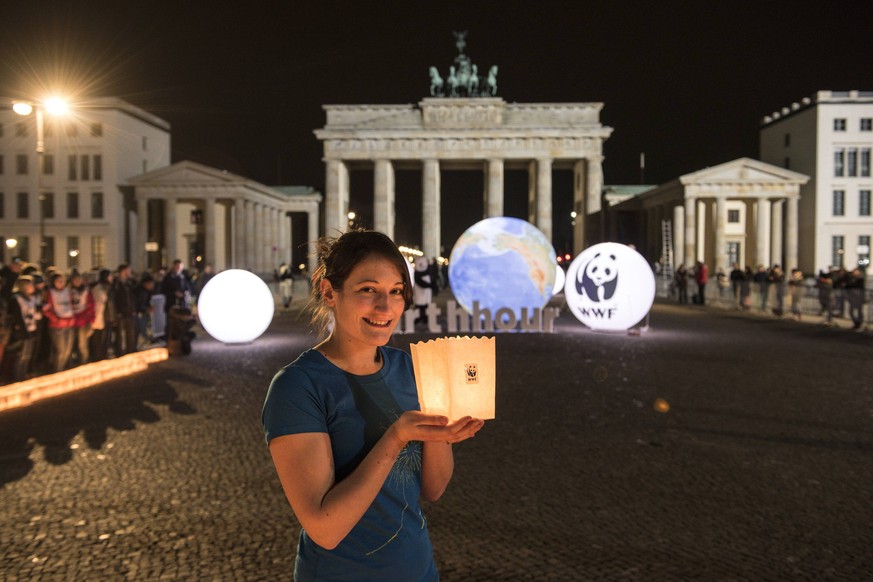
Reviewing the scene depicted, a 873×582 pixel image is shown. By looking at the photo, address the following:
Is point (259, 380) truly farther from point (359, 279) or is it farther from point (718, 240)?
point (718, 240)

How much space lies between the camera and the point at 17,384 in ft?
37.7

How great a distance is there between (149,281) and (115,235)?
54584mm

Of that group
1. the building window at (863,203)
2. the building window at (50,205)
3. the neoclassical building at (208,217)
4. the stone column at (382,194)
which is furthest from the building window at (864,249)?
the building window at (50,205)

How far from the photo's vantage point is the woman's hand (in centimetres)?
198

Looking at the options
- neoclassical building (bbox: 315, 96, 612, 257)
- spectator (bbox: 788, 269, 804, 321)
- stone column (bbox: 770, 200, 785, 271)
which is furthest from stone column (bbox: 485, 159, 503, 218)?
spectator (bbox: 788, 269, 804, 321)

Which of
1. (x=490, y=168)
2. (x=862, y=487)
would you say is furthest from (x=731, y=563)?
(x=490, y=168)

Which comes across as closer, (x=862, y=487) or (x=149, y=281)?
(x=862, y=487)

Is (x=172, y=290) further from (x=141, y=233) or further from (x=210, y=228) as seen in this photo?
(x=141, y=233)

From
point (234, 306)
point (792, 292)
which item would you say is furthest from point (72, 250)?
point (792, 292)

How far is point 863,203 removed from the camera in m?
63.9

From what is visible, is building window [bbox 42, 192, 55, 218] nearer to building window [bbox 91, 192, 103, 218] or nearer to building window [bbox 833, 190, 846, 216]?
building window [bbox 91, 192, 103, 218]

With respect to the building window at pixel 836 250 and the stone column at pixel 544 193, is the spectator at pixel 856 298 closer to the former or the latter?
the stone column at pixel 544 193

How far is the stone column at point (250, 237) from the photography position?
63825 millimetres

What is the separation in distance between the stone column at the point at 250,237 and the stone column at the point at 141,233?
8.06 metres
